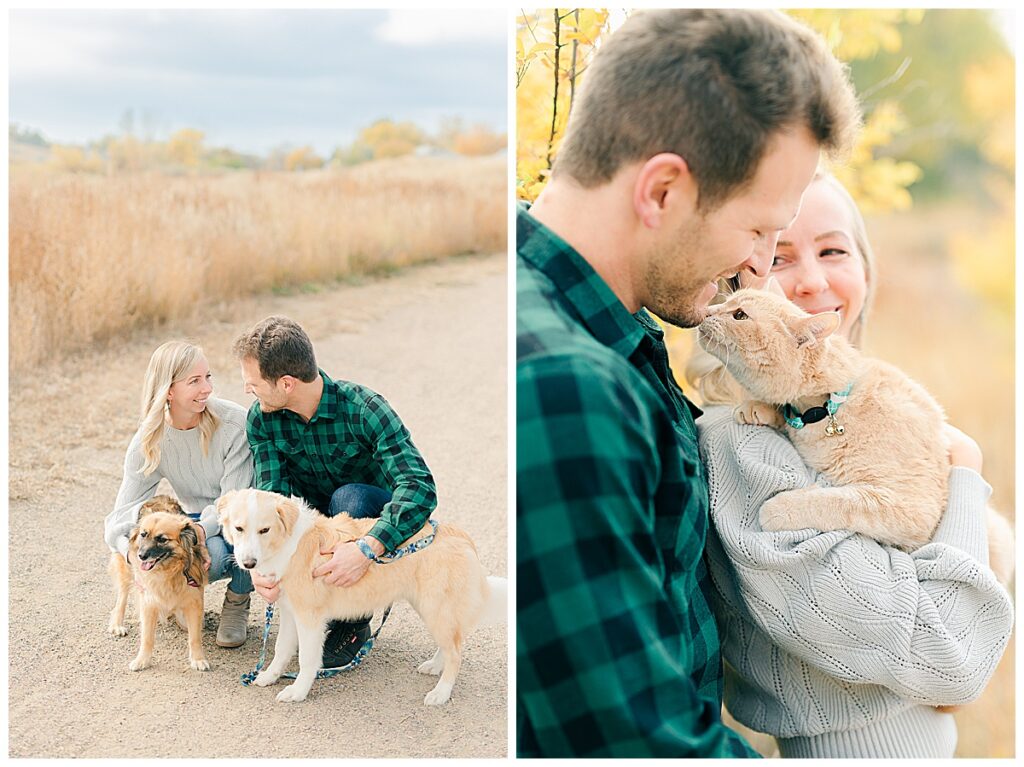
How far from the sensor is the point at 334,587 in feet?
6.96

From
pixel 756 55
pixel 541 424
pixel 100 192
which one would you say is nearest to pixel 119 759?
pixel 541 424

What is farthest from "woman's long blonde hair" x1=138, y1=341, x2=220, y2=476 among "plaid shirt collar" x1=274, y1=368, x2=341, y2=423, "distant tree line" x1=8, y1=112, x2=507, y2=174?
"distant tree line" x1=8, y1=112, x2=507, y2=174

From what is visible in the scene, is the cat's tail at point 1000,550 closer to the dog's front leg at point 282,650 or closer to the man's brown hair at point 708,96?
the man's brown hair at point 708,96

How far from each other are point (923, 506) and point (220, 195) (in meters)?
3.83

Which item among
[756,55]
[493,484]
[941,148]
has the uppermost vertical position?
[756,55]

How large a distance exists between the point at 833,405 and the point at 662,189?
0.70m

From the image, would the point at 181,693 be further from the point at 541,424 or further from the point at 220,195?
the point at 220,195

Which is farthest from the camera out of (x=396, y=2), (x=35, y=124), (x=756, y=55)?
(x=35, y=124)

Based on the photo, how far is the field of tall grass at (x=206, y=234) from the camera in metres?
3.03

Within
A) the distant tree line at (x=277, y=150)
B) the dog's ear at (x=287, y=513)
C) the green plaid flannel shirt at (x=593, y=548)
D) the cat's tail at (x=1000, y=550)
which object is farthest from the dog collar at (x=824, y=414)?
the distant tree line at (x=277, y=150)

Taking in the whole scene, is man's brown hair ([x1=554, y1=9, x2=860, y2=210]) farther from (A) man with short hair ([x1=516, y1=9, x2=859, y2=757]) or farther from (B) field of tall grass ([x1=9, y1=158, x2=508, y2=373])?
(B) field of tall grass ([x1=9, y1=158, x2=508, y2=373])

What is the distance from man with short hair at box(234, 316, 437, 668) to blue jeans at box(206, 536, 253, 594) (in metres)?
0.15

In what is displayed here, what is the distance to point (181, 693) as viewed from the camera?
1.90 metres

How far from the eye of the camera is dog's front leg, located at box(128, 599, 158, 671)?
1.95 meters
